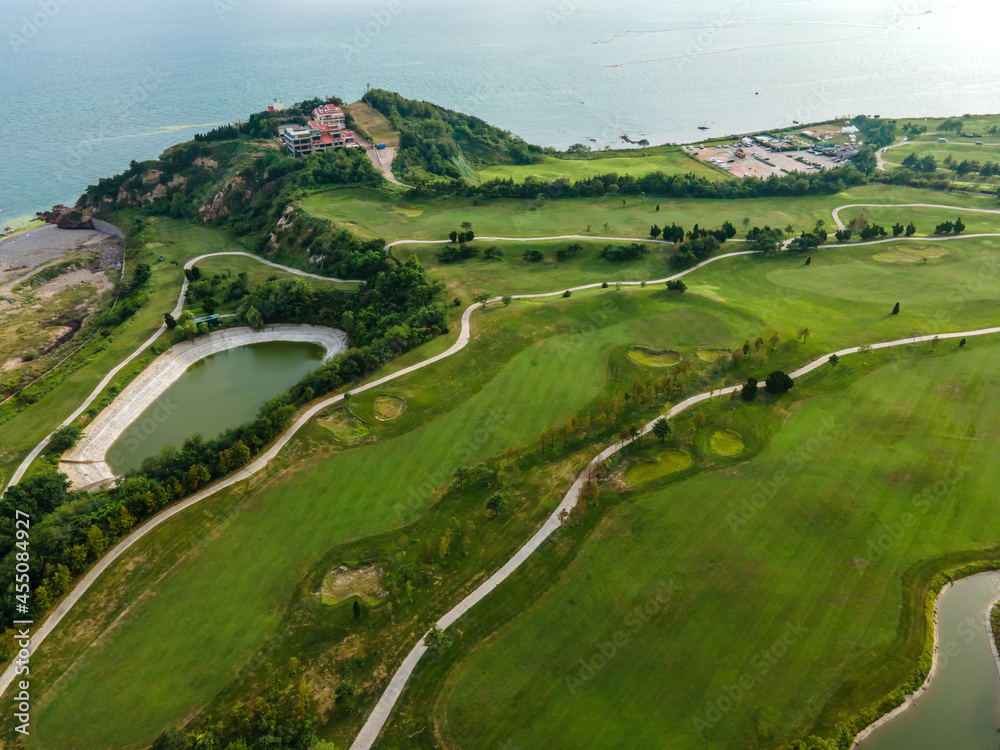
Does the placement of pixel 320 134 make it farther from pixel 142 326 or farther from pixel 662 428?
pixel 662 428

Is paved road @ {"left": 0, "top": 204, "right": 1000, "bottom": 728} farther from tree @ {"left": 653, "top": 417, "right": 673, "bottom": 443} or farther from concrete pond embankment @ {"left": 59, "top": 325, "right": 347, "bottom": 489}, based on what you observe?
concrete pond embankment @ {"left": 59, "top": 325, "right": 347, "bottom": 489}

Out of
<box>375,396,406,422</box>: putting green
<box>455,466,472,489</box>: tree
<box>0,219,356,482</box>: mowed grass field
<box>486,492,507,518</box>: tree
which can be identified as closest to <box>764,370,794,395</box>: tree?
<box>486,492,507,518</box>: tree

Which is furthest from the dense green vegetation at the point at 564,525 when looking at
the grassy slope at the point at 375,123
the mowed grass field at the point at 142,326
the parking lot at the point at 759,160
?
the grassy slope at the point at 375,123

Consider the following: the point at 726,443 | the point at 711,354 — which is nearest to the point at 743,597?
the point at 726,443

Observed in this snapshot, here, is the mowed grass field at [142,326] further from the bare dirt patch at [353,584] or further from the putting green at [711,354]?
the putting green at [711,354]

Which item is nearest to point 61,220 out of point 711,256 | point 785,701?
point 711,256

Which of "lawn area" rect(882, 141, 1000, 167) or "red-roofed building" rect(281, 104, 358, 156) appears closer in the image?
"red-roofed building" rect(281, 104, 358, 156)

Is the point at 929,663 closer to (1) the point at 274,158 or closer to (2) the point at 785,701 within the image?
(2) the point at 785,701
